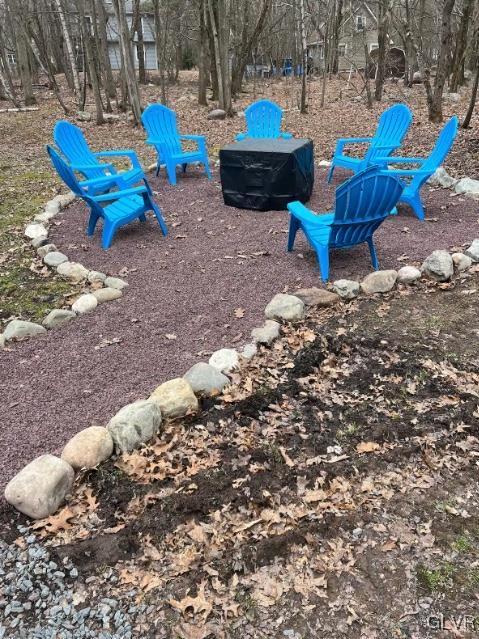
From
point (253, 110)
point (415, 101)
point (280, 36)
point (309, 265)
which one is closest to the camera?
point (309, 265)

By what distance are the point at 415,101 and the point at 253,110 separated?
778 centimetres

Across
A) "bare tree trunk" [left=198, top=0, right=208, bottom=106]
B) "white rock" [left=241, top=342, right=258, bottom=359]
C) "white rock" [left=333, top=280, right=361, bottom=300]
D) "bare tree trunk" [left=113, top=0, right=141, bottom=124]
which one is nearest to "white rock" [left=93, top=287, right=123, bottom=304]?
"white rock" [left=241, top=342, right=258, bottom=359]

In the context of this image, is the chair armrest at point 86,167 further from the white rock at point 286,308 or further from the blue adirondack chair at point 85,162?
the white rock at point 286,308

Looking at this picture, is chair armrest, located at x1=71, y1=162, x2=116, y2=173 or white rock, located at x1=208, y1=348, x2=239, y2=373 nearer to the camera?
white rock, located at x1=208, y1=348, x2=239, y2=373

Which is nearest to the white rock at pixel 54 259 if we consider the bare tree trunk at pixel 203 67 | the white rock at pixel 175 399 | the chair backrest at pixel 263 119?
the white rock at pixel 175 399

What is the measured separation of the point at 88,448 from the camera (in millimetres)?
2430

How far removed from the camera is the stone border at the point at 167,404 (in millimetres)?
2201

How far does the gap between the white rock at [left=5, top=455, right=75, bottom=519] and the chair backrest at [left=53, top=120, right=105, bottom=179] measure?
4.48 meters

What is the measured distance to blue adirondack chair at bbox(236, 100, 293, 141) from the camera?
24.7 ft

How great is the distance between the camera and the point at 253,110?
297 inches

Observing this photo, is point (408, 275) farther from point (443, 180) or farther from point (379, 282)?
point (443, 180)

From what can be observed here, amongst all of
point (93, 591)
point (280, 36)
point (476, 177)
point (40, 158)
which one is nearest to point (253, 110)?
point (476, 177)

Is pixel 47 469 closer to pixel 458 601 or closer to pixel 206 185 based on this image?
pixel 458 601

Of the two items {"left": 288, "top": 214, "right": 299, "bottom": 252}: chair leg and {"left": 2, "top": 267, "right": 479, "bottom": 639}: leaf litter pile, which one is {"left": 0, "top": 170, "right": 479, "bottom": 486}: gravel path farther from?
{"left": 2, "top": 267, "right": 479, "bottom": 639}: leaf litter pile
